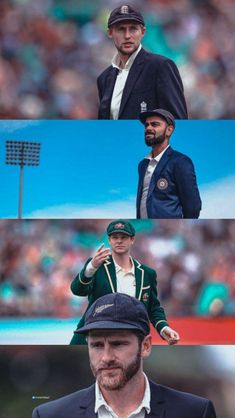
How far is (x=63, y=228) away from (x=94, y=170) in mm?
317

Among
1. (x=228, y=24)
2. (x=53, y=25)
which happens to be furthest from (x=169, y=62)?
(x=53, y=25)

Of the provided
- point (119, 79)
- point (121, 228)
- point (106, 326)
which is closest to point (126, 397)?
point (106, 326)

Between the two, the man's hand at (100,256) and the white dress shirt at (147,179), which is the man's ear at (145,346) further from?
the white dress shirt at (147,179)

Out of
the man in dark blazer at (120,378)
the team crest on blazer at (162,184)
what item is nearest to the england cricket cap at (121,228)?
the team crest on blazer at (162,184)

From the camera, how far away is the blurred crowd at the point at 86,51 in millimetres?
4035

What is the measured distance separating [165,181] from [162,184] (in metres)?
0.02

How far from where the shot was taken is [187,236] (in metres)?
3.83

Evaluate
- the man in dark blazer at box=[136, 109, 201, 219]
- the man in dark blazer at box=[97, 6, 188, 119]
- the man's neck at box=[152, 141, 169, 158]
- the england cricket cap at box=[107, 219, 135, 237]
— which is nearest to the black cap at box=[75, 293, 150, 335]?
the england cricket cap at box=[107, 219, 135, 237]

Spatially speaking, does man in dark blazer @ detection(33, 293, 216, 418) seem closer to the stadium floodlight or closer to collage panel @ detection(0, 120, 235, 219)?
collage panel @ detection(0, 120, 235, 219)

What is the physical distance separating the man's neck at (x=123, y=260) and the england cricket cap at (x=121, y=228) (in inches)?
3.9

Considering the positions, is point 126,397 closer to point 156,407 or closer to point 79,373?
point 156,407

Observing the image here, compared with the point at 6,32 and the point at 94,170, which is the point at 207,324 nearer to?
the point at 94,170

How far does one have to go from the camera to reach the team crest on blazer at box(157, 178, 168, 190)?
393cm

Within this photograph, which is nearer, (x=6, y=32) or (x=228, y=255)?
(x=228, y=255)
